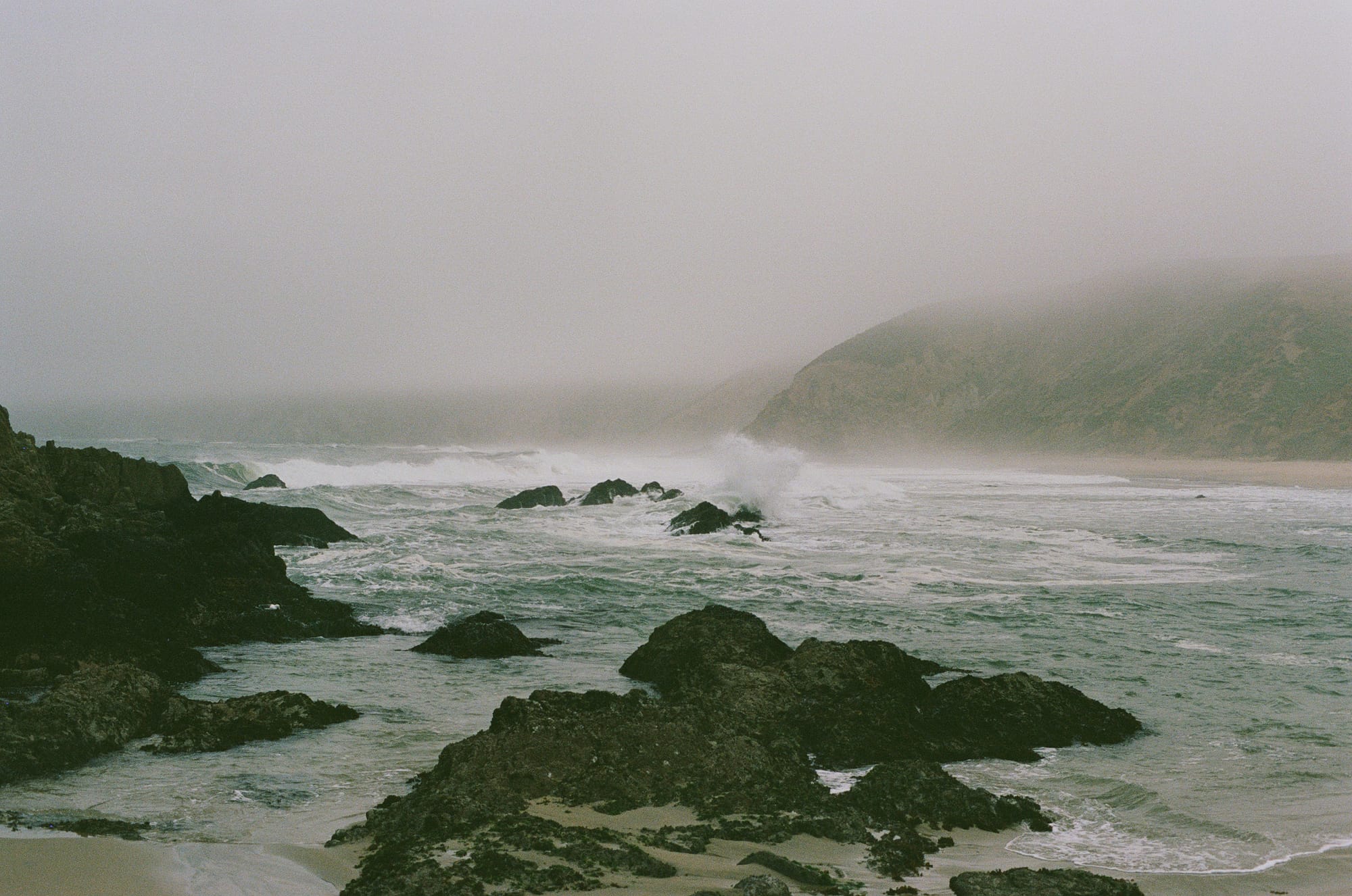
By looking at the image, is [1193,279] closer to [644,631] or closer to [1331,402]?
[1331,402]

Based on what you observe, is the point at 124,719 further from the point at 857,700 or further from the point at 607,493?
the point at 607,493

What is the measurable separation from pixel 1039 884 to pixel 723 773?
191 centimetres

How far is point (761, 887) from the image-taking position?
153 inches

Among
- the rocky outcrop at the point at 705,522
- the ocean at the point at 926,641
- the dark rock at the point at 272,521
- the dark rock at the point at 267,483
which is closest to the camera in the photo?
the ocean at the point at 926,641

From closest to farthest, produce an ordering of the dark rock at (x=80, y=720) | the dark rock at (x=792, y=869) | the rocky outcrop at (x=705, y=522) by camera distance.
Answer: the dark rock at (x=792, y=869)
the dark rock at (x=80, y=720)
the rocky outcrop at (x=705, y=522)

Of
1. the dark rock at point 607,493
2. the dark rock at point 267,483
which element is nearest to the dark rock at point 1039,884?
the dark rock at point 607,493

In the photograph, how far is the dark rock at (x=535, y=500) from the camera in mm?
33900

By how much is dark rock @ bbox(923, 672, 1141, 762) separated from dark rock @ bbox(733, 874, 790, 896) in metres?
3.07

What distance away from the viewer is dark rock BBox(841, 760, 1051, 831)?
5.19m

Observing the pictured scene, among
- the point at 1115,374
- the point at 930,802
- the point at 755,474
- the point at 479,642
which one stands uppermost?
the point at 1115,374

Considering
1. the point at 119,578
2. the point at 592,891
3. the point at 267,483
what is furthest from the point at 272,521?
the point at 267,483

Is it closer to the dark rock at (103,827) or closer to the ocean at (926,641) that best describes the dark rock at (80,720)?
the ocean at (926,641)

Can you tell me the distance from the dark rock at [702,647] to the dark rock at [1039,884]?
4207 mm

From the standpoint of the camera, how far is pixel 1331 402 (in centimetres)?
8088
